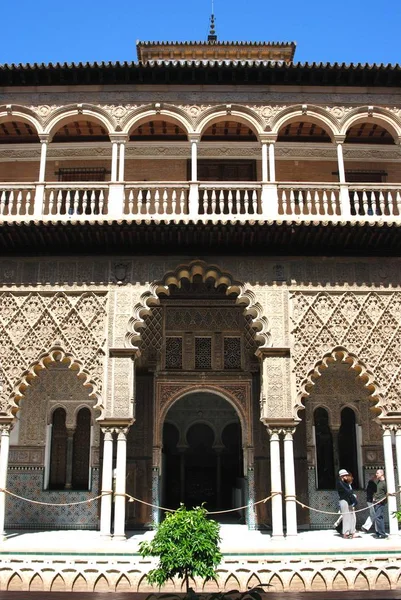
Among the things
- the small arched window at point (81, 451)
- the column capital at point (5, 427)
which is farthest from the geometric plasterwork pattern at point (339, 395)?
the column capital at point (5, 427)

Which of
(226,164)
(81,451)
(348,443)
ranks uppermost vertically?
(226,164)

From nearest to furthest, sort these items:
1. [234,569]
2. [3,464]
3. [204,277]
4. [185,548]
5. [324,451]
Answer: [185,548] < [234,569] < [3,464] < [204,277] < [324,451]

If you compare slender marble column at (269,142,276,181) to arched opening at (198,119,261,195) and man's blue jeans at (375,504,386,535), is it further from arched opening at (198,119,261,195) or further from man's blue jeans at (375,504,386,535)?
man's blue jeans at (375,504,386,535)

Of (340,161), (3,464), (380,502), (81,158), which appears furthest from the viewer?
(81,158)

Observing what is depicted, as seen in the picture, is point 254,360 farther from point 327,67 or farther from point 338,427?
point 327,67

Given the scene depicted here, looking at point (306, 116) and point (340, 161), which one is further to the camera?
point (306, 116)

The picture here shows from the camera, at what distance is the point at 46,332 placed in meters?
9.74

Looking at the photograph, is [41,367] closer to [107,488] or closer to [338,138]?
[107,488]

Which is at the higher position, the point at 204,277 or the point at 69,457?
the point at 204,277

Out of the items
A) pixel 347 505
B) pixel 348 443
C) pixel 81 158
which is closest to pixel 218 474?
pixel 348 443

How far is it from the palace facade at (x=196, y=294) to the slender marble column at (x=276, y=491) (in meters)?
0.02

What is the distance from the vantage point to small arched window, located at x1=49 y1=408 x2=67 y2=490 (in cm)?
1106

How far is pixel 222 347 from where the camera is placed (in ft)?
38.0

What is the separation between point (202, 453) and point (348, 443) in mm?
2597
